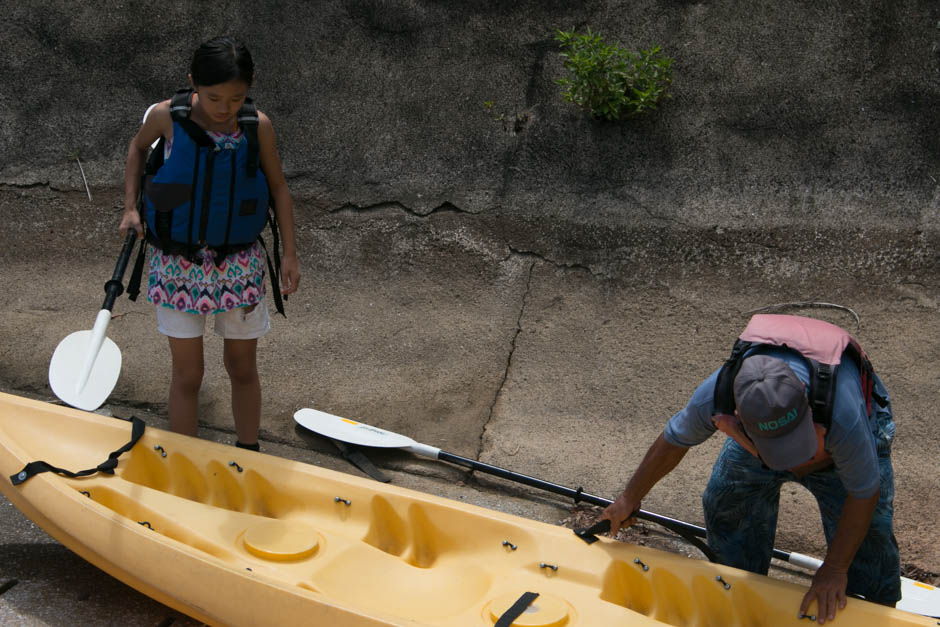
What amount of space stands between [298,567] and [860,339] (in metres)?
2.77

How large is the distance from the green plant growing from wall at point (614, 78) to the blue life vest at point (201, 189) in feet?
7.61

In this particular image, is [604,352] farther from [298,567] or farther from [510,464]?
[298,567]

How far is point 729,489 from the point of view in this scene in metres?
2.07

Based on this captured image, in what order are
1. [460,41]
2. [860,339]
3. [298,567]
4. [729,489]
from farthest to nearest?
1. [460,41]
2. [860,339]
3. [298,567]
4. [729,489]

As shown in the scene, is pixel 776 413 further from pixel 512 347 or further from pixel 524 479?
pixel 512 347

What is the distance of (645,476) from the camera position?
79.5 inches

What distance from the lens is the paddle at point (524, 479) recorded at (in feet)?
7.70

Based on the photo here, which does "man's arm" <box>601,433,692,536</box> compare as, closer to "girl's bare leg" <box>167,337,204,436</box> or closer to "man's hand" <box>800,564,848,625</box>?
"man's hand" <box>800,564,848,625</box>

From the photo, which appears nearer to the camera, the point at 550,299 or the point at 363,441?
the point at 363,441

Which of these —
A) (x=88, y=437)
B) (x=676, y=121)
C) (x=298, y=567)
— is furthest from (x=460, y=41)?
(x=298, y=567)

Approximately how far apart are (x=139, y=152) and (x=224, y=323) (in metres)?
0.56

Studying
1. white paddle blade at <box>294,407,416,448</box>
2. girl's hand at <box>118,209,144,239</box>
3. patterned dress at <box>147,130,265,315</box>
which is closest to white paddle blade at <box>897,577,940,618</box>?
white paddle blade at <box>294,407,416,448</box>

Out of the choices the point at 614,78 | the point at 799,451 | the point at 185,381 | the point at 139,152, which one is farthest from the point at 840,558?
the point at 614,78

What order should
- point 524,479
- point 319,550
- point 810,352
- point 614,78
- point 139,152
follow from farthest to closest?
point 614,78 < point 524,479 < point 139,152 < point 319,550 < point 810,352
